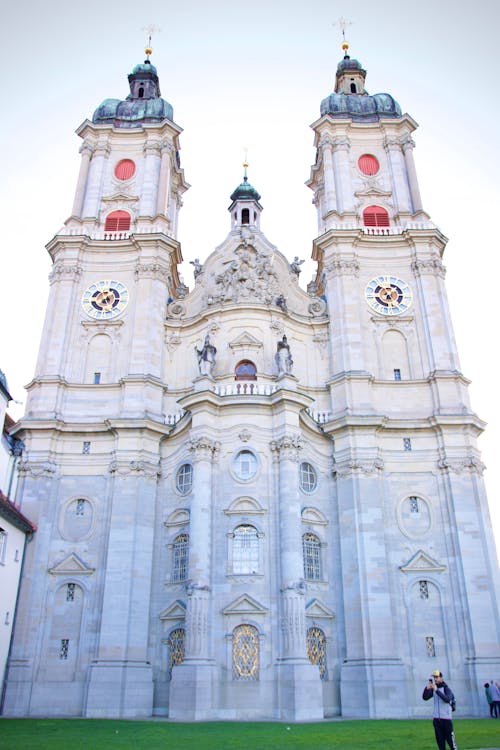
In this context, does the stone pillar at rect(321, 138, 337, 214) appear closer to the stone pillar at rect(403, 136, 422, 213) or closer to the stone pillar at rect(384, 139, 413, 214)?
the stone pillar at rect(384, 139, 413, 214)

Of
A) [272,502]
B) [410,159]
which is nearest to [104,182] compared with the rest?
[410,159]

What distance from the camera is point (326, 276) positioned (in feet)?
124

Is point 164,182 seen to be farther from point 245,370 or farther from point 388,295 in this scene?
point 388,295

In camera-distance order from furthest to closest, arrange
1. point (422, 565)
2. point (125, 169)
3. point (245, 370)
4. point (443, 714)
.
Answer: point (125, 169) → point (245, 370) → point (422, 565) → point (443, 714)

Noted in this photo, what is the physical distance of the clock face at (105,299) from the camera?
36.6m

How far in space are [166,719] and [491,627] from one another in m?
14.5

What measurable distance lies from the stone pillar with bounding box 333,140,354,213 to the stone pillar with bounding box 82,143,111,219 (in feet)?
49.2

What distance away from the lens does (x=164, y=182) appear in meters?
40.7

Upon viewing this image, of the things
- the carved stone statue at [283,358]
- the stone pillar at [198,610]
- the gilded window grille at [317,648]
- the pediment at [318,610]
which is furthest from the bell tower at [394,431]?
the stone pillar at [198,610]

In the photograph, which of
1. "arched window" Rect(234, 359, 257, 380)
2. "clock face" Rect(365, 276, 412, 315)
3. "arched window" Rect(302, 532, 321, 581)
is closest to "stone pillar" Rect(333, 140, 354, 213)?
"clock face" Rect(365, 276, 412, 315)

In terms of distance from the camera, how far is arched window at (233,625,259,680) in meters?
26.5

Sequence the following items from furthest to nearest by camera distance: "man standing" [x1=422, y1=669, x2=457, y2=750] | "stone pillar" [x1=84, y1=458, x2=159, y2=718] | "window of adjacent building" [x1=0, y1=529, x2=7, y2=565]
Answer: "stone pillar" [x1=84, y1=458, x2=159, y2=718], "window of adjacent building" [x1=0, y1=529, x2=7, y2=565], "man standing" [x1=422, y1=669, x2=457, y2=750]

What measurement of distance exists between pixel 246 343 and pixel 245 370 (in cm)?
145

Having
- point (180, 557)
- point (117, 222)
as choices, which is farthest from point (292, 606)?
point (117, 222)
